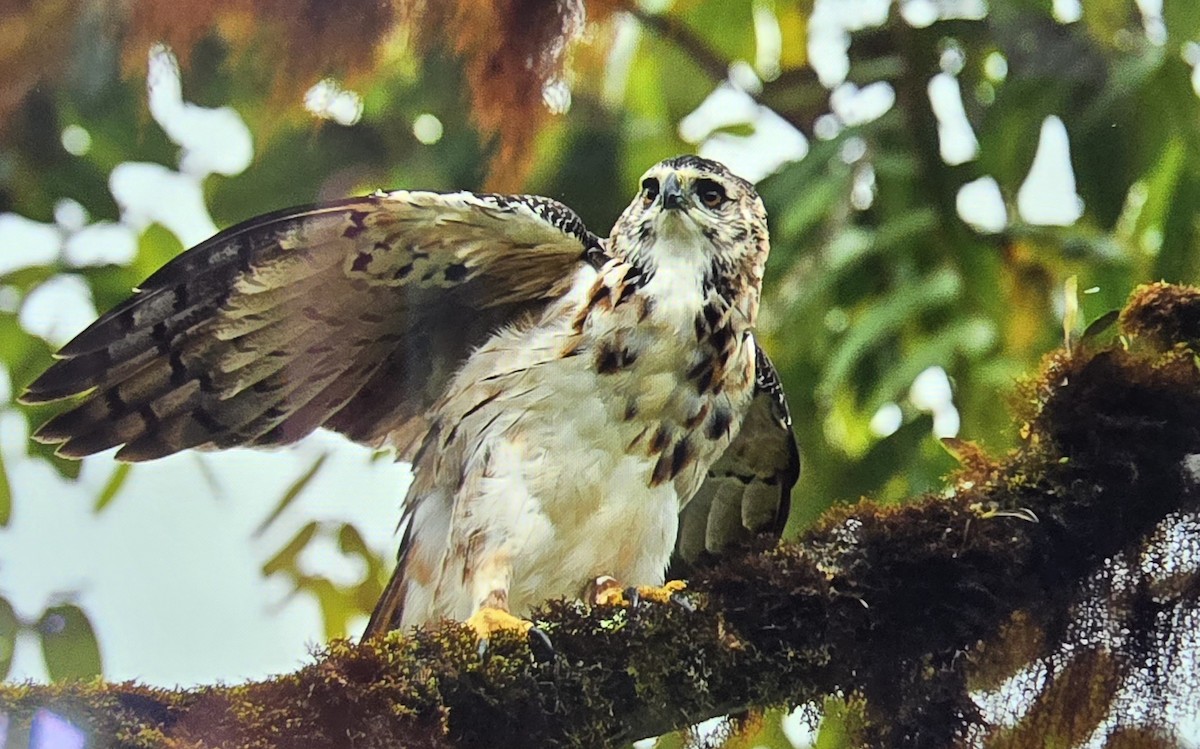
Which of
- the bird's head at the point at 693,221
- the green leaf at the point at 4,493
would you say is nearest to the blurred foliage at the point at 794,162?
the green leaf at the point at 4,493

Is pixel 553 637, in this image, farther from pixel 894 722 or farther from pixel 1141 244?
pixel 1141 244

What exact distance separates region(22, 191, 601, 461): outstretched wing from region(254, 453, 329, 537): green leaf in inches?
1.9

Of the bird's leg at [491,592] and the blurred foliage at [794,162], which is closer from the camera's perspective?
the bird's leg at [491,592]

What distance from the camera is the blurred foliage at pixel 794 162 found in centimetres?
122

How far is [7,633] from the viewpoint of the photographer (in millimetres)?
1084

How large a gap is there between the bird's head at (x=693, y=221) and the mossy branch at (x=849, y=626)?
361mm

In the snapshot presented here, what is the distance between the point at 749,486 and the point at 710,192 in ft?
1.10

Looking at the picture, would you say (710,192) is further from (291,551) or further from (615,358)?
(291,551)

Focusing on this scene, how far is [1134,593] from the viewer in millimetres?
945

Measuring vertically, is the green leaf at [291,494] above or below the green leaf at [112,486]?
below

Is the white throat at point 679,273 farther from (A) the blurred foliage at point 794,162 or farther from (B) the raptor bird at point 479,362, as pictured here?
(A) the blurred foliage at point 794,162

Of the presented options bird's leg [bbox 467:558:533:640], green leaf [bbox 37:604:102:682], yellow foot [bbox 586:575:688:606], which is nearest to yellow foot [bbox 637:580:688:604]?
yellow foot [bbox 586:575:688:606]

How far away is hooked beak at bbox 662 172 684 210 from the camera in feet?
3.95

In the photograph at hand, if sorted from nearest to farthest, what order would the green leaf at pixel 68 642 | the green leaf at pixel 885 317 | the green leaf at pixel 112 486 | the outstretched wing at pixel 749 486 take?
the green leaf at pixel 68 642 < the green leaf at pixel 112 486 < the outstretched wing at pixel 749 486 < the green leaf at pixel 885 317
